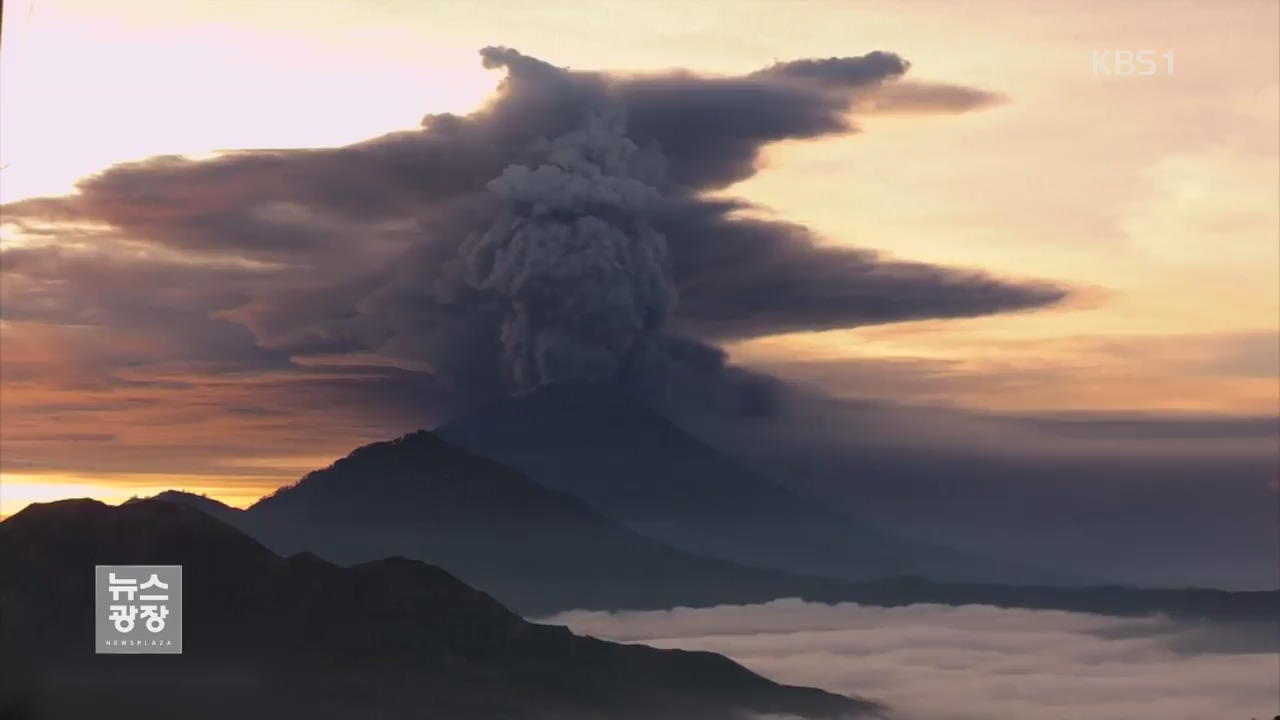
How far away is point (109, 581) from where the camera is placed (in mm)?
148500

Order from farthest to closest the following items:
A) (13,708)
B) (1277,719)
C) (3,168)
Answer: (1277,719)
(13,708)
(3,168)

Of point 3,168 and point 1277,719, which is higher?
point 3,168

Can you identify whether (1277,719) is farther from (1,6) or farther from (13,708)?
(1,6)

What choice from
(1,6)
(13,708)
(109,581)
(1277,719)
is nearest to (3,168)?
(1,6)

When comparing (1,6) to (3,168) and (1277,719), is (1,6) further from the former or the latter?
(1277,719)

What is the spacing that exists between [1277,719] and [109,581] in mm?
96238

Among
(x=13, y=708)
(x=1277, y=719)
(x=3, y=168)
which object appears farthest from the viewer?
(x=1277, y=719)

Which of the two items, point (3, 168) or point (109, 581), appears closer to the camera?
point (3, 168)

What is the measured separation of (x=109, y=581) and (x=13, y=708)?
228ft

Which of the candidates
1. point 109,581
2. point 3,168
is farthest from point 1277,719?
point 3,168

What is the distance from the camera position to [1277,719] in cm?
14350

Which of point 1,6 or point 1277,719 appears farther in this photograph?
point 1277,719

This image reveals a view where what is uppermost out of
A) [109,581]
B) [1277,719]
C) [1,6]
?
[1,6]

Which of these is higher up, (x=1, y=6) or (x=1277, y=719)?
(x=1, y=6)
